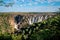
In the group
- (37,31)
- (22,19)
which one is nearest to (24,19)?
(22,19)

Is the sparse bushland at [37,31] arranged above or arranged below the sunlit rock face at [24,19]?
below

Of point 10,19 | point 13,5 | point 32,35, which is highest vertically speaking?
point 13,5

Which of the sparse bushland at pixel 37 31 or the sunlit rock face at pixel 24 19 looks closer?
the sparse bushland at pixel 37 31

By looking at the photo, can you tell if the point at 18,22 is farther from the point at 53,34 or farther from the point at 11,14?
the point at 53,34

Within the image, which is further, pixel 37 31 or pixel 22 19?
pixel 22 19

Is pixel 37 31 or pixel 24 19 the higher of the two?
pixel 24 19

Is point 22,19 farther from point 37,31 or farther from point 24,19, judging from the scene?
point 37,31

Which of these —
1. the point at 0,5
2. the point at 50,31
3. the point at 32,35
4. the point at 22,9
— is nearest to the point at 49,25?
the point at 50,31
